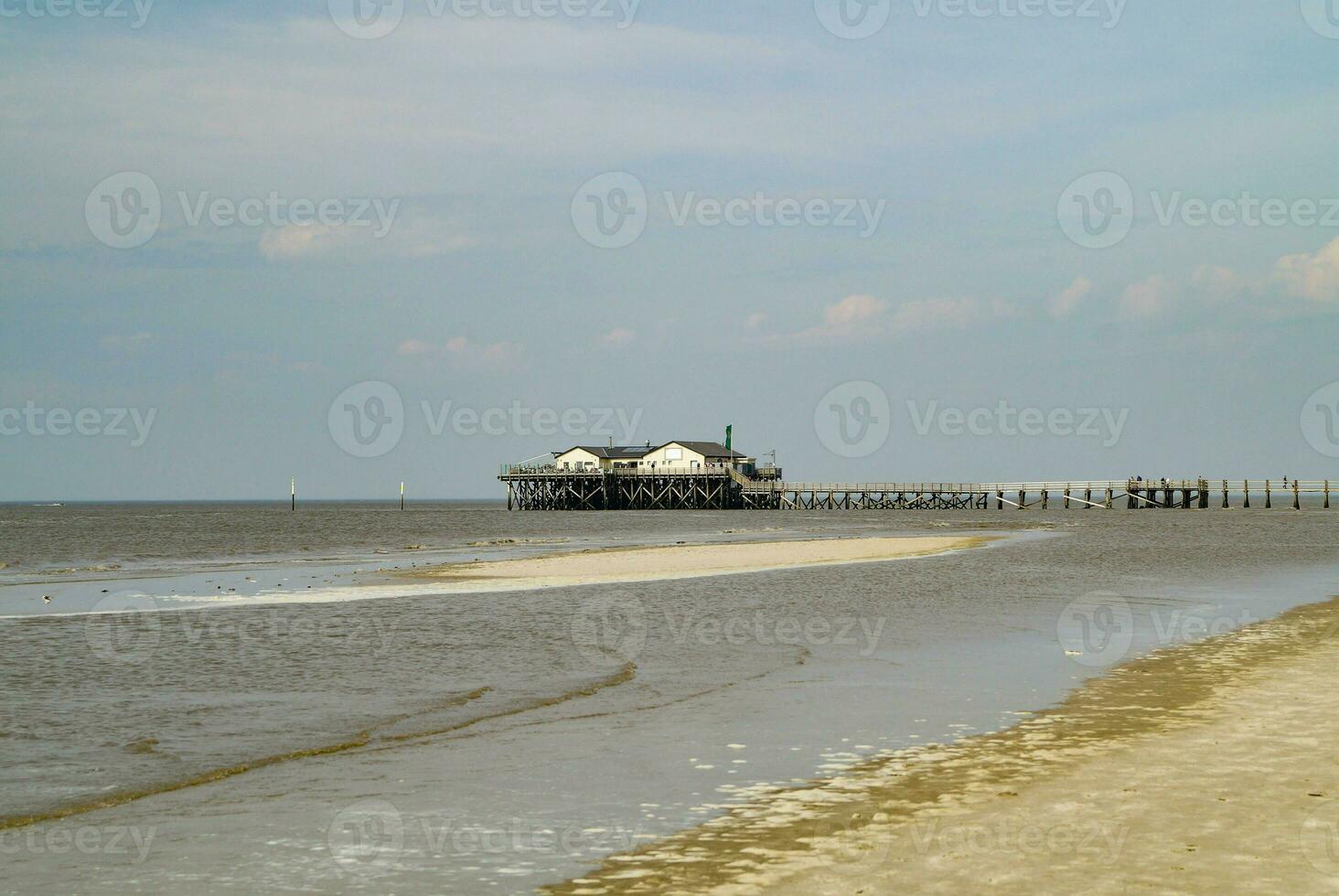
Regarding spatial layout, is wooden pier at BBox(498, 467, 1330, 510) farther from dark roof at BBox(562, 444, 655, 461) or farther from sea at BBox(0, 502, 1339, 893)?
sea at BBox(0, 502, 1339, 893)

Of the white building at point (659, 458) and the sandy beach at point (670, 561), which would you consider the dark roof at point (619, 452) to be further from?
the sandy beach at point (670, 561)

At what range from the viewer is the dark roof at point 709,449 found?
412 ft

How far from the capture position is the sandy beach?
32438mm

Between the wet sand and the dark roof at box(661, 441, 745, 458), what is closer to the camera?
the wet sand

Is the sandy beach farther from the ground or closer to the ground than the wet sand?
closer to the ground

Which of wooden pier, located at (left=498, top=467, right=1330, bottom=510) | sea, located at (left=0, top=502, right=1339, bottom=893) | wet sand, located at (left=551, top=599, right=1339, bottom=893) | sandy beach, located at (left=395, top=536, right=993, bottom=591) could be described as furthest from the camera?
wooden pier, located at (left=498, top=467, right=1330, bottom=510)

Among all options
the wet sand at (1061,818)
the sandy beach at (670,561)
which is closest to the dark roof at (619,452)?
the sandy beach at (670,561)

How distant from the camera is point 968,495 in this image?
126125 mm

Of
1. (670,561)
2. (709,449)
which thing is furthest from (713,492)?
(670,561)

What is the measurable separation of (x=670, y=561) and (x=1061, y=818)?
102 ft

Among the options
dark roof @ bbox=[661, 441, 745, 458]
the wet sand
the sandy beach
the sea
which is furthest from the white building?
the wet sand

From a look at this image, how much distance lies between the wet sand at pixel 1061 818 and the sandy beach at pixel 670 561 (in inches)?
776

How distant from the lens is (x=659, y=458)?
125812 mm

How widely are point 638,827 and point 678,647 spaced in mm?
9991
